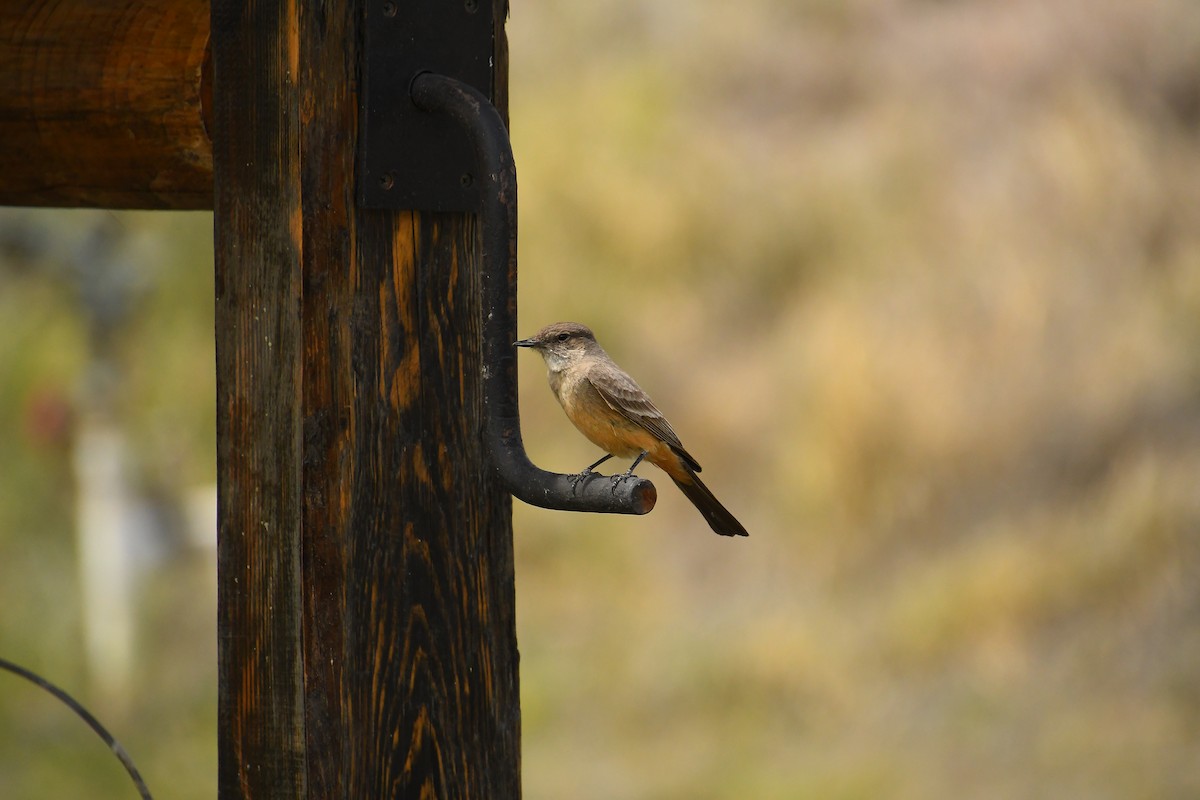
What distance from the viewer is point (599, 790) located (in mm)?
7410

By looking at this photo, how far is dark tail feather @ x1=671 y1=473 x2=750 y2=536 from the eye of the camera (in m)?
2.85

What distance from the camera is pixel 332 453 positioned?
1.83 m

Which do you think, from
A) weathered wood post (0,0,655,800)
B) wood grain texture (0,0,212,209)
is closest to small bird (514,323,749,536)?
wood grain texture (0,0,212,209)

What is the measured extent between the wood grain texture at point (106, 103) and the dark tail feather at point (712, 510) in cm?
114

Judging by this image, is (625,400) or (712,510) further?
(625,400)

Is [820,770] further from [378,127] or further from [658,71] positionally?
[378,127]

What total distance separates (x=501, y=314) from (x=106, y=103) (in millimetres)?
766

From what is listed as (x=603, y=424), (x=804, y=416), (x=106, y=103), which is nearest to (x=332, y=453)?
(x=106, y=103)

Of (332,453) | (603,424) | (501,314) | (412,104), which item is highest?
(412,104)

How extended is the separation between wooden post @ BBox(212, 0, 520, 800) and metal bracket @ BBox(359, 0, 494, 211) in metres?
0.02

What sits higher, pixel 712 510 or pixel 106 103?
pixel 106 103

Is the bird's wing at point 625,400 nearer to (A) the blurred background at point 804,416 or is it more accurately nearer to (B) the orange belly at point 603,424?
(B) the orange belly at point 603,424

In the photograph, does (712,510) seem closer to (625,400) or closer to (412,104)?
(625,400)

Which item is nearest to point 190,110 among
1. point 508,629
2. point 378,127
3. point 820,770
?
point 378,127
